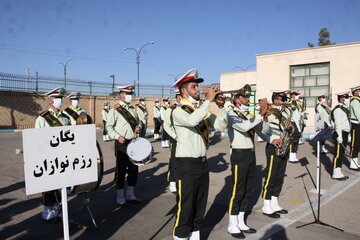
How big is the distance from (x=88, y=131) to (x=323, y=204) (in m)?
4.88

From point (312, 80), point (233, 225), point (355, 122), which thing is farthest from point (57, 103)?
point (312, 80)

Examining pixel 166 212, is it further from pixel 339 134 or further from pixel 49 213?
pixel 339 134

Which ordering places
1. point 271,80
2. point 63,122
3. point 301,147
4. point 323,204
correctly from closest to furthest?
point 63,122 → point 323,204 → point 301,147 → point 271,80

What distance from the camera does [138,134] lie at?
684 cm

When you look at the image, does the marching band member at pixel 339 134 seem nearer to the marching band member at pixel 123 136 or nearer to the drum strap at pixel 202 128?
the marching band member at pixel 123 136

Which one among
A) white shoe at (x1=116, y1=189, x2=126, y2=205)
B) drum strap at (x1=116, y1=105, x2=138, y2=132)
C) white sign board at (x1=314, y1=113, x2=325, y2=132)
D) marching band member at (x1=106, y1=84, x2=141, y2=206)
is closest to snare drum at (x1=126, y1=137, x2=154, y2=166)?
marching band member at (x1=106, y1=84, x2=141, y2=206)

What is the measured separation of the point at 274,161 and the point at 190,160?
234 centimetres

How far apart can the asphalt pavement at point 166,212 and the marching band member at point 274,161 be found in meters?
0.20

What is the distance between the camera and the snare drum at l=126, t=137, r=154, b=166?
245 inches

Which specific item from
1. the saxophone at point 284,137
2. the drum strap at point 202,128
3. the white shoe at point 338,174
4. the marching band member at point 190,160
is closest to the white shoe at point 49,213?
the marching band member at point 190,160

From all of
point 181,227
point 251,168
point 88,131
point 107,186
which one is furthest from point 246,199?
point 107,186

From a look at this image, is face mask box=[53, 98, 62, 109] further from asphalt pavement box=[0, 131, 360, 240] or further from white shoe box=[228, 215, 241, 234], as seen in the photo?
white shoe box=[228, 215, 241, 234]

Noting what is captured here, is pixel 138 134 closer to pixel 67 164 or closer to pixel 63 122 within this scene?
pixel 63 122

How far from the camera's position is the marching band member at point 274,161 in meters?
5.95
